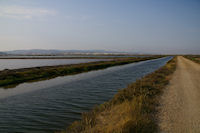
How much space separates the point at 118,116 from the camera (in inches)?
234

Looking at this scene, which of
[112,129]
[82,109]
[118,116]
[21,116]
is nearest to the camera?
[112,129]

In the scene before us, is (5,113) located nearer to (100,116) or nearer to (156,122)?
(100,116)

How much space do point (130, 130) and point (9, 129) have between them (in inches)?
228

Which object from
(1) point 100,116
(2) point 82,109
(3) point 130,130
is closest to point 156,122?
(3) point 130,130

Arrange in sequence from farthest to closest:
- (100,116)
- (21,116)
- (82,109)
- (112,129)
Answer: (82,109), (21,116), (100,116), (112,129)

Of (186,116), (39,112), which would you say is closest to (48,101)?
(39,112)

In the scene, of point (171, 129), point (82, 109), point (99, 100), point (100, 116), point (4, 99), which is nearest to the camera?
point (171, 129)

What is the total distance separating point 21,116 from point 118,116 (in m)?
5.62

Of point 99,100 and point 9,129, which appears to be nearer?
point 9,129

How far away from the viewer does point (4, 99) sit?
10.6 metres

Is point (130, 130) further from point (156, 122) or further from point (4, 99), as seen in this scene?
point (4, 99)

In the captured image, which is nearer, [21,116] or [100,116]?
[100,116]

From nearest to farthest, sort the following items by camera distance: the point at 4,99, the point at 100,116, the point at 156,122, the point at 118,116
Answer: the point at 156,122
the point at 118,116
the point at 100,116
the point at 4,99

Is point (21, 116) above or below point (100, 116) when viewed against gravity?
below
